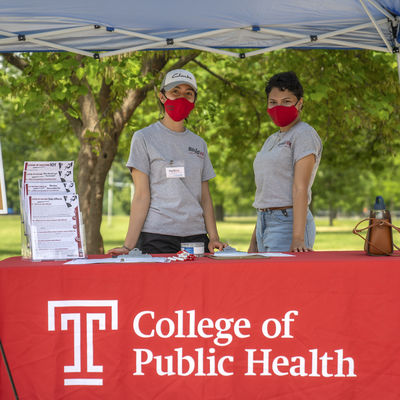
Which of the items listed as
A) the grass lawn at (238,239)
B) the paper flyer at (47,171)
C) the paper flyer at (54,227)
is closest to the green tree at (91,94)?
the grass lawn at (238,239)

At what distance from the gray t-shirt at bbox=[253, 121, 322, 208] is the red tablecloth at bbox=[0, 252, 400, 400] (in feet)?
2.87

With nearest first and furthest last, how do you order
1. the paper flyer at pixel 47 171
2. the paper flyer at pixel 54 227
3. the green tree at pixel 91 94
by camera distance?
the paper flyer at pixel 54 227 < the paper flyer at pixel 47 171 < the green tree at pixel 91 94

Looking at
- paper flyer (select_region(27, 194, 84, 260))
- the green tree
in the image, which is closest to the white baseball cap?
paper flyer (select_region(27, 194, 84, 260))

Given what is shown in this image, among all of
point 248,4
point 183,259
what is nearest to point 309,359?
point 183,259

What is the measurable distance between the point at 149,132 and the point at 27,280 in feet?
4.12

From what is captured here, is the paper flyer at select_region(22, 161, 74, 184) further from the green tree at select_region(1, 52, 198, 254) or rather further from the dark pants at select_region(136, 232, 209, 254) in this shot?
the green tree at select_region(1, 52, 198, 254)

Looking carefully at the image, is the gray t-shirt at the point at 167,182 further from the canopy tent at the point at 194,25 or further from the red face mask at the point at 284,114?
the canopy tent at the point at 194,25

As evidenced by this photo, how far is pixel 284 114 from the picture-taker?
11.4 feet

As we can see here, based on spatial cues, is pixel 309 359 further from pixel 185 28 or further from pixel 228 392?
pixel 185 28

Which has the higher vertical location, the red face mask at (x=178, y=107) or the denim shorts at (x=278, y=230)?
the red face mask at (x=178, y=107)

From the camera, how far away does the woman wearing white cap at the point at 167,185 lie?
3453 millimetres

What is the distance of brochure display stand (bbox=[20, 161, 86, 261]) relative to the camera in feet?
9.25

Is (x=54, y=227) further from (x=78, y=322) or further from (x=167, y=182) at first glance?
(x=167, y=182)

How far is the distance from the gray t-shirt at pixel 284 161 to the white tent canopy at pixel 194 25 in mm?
926
